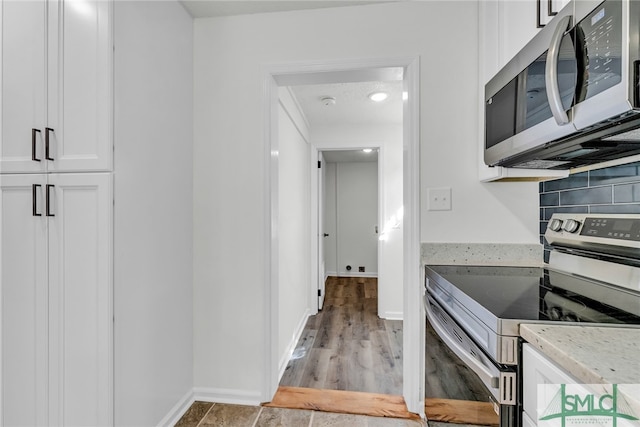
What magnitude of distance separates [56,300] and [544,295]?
1.88m

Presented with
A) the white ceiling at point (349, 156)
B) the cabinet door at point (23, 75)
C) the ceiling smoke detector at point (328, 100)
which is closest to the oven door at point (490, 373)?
the cabinet door at point (23, 75)

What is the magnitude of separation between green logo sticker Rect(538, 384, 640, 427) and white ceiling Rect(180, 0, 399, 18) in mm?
1940

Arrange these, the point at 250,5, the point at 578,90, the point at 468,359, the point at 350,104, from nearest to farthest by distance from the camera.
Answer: the point at 578,90, the point at 468,359, the point at 250,5, the point at 350,104

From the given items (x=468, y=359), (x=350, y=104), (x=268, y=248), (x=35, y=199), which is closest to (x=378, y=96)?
(x=350, y=104)

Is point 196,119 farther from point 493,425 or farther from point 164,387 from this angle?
point 493,425

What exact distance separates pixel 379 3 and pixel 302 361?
2531mm

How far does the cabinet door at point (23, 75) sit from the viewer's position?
1.32 m

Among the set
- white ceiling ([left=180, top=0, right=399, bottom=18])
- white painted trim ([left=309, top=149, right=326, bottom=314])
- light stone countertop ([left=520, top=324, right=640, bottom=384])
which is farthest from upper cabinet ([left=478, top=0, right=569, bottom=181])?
white painted trim ([left=309, top=149, right=326, bottom=314])

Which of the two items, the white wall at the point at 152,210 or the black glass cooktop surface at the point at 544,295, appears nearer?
the black glass cooktop surface at the point at 544,295

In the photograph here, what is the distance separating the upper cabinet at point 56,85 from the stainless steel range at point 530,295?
4.88 ft

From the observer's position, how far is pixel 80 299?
4.27ft

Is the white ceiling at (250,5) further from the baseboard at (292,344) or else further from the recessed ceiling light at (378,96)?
the baseboard at (292,344)

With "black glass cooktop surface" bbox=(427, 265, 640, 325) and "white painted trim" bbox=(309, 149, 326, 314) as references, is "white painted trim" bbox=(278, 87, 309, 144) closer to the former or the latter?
"white painted trim" bbox=(309, 149, 326, 314)

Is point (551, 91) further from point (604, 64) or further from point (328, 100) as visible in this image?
point (328, 100)
